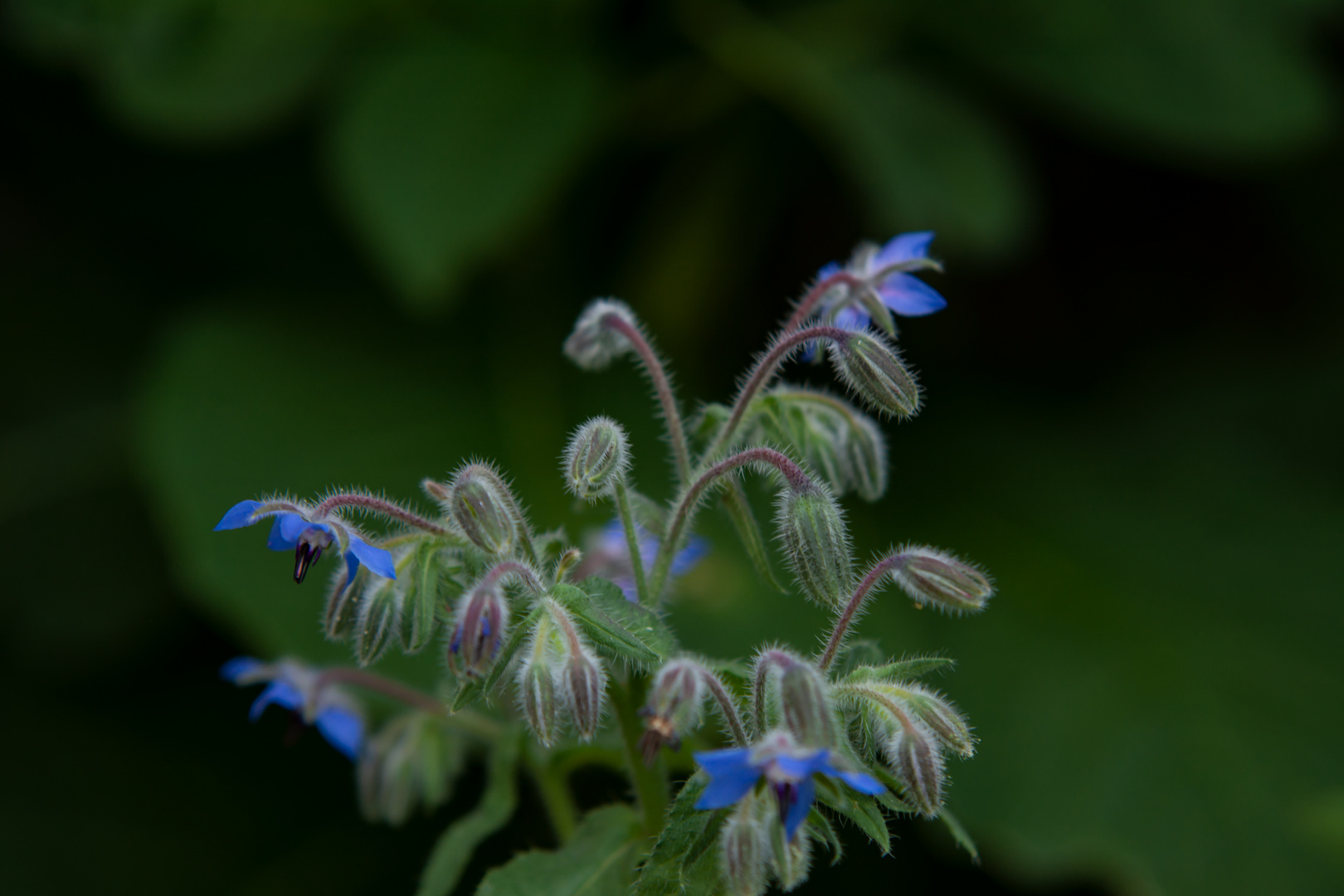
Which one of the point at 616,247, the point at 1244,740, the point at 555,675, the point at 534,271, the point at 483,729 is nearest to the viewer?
the point at 555,675

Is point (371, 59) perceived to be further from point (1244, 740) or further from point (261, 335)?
point (1244, 740)

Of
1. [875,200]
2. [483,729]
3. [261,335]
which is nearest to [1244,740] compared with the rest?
[875,200]

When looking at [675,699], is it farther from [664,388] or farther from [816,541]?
[664,388]

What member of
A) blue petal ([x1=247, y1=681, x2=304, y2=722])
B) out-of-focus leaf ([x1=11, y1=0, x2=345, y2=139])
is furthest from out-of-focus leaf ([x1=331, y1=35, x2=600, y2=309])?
blue petal ([x1=247, y1=681, x2=304, y2=722])

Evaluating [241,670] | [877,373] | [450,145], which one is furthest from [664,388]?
[450,145]

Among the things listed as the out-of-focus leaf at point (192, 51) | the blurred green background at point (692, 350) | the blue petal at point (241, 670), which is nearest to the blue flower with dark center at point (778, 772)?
the blue petal at point (241, 670)

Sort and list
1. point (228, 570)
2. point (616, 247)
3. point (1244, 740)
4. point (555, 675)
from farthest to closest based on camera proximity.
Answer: point (616, 247) → point (1244, 740) → point (228, 570) → point (555, 675)
